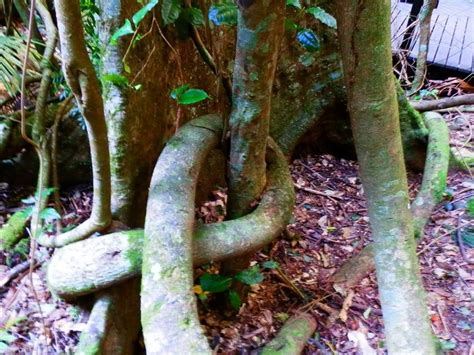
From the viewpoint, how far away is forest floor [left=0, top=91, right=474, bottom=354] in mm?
1707

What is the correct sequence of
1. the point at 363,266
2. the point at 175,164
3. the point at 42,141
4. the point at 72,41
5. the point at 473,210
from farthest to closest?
1. the point at 473,210
2. the point at 363,266
3. the point at 42,141
4. the point at 175,164
5. the point at 72,41

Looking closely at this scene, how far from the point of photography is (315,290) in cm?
206

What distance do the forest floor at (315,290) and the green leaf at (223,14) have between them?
1.01 meters

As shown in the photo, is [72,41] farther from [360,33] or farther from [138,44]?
[360,33]

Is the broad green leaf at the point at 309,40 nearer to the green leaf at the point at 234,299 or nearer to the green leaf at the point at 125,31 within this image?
the green leaf at the point at 125,31

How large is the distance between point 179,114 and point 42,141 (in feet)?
2.21

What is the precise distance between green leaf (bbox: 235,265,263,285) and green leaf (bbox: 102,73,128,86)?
2.74 feet

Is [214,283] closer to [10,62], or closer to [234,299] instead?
[234,299]

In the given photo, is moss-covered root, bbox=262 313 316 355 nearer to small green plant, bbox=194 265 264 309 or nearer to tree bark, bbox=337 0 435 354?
small green plant, bbox=194 265 264 309

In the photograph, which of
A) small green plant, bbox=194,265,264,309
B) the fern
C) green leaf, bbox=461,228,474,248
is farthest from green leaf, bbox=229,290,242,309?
green leaf, bbox=461,228,474,248

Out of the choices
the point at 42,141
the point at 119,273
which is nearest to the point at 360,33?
the point at 119,273

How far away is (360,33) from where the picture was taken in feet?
4.36

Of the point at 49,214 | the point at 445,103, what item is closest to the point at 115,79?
the point at 49,214

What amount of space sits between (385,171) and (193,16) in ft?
2.78
